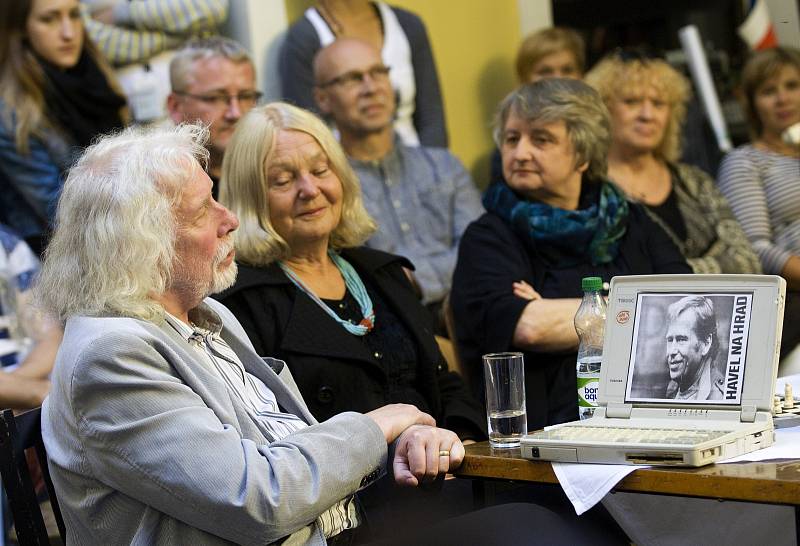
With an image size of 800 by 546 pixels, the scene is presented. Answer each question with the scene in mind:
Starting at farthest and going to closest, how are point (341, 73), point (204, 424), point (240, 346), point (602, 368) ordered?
point (341, 73), point (240, 346), point (602, 368), point (204, 424)

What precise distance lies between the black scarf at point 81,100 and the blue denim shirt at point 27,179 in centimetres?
10

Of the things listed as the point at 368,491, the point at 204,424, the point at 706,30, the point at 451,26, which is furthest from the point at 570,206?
the point at 706,30

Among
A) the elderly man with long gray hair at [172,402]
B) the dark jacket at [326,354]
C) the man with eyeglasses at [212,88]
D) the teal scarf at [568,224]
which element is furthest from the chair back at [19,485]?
the man with eyeglasses at [212,88]

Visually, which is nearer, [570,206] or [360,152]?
[570,206]

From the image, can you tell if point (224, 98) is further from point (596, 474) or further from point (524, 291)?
point (596, 474)

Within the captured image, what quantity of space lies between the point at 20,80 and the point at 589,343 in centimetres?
225

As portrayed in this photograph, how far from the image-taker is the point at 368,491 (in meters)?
2.46

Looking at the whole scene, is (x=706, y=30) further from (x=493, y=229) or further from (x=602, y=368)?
(x=602, y=368)

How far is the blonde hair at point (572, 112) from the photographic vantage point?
11.1 feet

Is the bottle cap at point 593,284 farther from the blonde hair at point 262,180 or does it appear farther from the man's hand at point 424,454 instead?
the blonde hair at point 262,180

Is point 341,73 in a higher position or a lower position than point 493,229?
higher

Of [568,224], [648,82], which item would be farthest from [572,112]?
[648,82]

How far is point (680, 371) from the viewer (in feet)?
6.43

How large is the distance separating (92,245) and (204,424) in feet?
1.34
